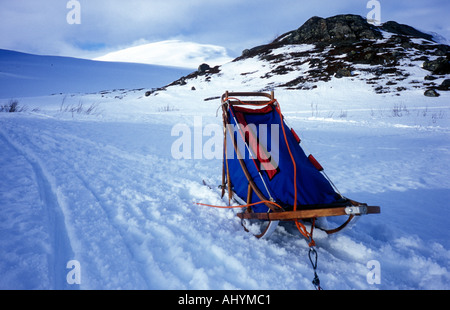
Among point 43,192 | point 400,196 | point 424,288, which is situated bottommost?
point 424,288

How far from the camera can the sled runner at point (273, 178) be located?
1.70 metres

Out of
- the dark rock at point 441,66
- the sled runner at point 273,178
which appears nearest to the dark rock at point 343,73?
the dark rock at point 441,66

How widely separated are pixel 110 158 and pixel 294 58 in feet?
82.3

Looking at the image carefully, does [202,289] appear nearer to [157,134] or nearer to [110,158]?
[110,158]

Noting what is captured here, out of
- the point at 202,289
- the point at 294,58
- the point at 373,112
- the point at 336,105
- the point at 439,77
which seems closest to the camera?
the point at 202,289

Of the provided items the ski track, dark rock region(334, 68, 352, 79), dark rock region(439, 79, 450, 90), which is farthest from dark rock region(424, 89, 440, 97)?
the ski track

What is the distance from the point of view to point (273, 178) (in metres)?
1.94

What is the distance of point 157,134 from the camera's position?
634cm

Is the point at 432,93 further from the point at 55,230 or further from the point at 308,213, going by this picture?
the point at 55,230

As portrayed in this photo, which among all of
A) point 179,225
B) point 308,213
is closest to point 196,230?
point 179,225

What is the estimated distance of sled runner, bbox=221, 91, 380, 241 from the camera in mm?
Answer: 1698

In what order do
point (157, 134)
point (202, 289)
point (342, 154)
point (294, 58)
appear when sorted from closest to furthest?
point (202, 289) → point (342, 154) → point (157, 134) → point (294, 58)

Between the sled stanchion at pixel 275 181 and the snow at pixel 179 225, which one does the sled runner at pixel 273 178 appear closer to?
the sled stanchion at pixel 275 181

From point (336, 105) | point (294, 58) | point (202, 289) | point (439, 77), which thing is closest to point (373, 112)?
point (336, 105)
